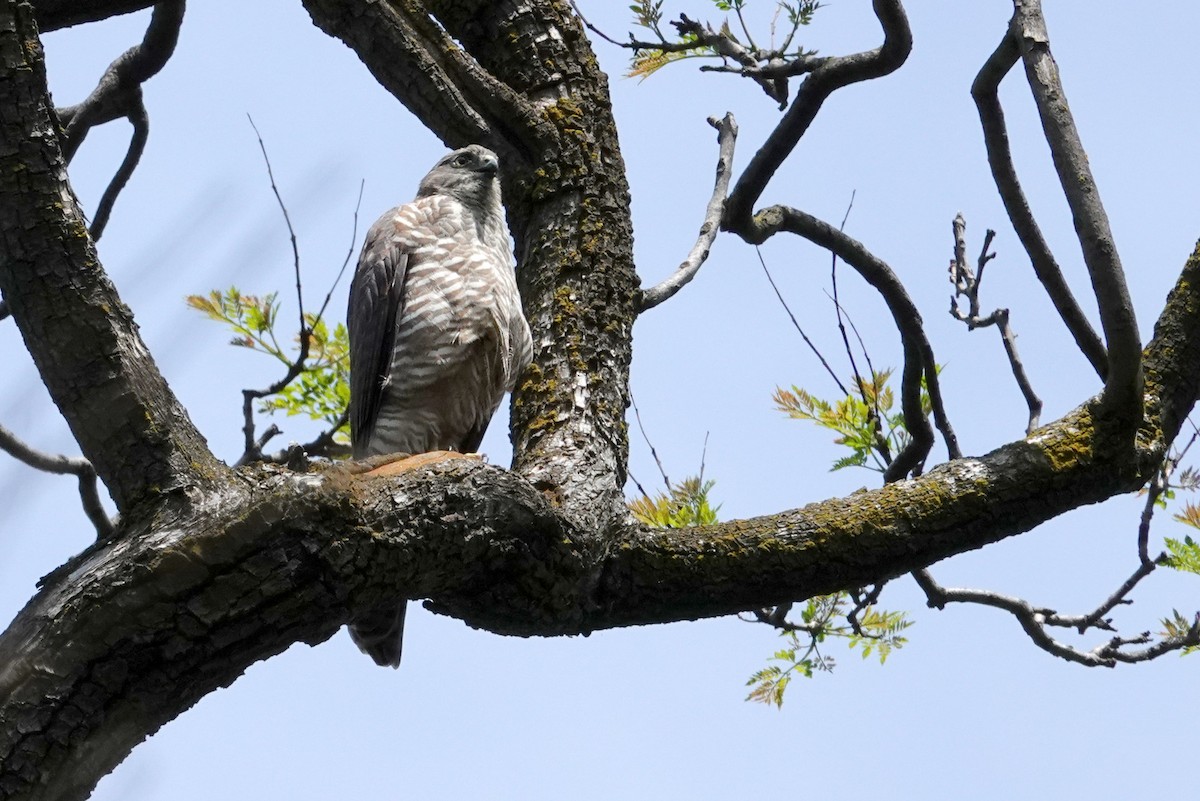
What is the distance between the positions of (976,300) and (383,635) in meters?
2.51

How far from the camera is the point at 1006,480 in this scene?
10.6 feet

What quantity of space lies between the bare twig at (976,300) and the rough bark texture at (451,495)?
1.85 ft

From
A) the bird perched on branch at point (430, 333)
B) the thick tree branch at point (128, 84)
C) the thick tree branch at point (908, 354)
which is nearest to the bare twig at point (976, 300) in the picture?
the thick tree branch at point (908, 354)

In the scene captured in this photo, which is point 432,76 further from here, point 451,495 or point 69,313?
point 69,313

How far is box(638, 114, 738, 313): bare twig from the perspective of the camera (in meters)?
4.02

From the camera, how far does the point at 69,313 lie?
231cm

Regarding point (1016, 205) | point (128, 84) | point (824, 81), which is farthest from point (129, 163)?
point (1016, 205)

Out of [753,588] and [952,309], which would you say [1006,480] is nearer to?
[753,588]

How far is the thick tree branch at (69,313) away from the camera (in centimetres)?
225

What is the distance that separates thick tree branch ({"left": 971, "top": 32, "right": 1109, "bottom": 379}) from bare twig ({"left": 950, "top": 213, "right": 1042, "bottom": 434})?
470 mm

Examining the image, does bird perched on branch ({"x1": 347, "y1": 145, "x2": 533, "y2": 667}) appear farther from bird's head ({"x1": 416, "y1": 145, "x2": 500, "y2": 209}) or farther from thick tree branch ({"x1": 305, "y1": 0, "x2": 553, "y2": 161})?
thick tree branch ({"x1": 305, "y1": 0, "x2": 553, "y2": 161})

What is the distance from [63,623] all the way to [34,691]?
0.46 feet

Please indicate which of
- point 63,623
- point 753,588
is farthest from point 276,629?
point 753,588

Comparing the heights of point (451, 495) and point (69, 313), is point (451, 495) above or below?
below
